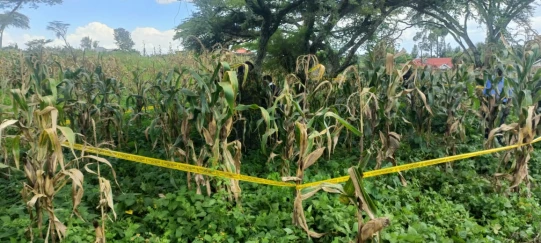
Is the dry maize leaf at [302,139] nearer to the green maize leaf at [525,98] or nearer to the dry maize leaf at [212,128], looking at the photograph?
the dry maize leaf at [212,128]

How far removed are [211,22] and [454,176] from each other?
3570 mm

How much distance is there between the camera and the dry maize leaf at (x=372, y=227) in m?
2.08

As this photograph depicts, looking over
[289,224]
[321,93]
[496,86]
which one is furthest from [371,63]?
[289,224]

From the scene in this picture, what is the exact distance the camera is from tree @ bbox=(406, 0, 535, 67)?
22.0 ft

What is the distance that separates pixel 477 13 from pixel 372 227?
7.79 meters

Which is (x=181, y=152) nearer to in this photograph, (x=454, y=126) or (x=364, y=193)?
(x=364, y=193)

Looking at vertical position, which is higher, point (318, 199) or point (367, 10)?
point (367, 10)

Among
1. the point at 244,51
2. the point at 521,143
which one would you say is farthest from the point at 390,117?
the point at 244,51

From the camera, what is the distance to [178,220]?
2.69 m

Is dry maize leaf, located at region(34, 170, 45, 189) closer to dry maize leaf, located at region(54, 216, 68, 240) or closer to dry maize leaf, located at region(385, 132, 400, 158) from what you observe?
dry maize leaf, located at region(54, 216, 68, 240)

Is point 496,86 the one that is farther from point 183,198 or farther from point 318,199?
point 183,198

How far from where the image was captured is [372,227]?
2.11 metres

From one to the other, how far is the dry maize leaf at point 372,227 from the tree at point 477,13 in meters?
5.05

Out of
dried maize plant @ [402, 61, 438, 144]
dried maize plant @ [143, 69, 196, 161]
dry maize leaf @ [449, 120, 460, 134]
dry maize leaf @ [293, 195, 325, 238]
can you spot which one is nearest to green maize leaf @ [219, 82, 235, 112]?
dried maize plant @ [143, 69, 196, 161]
